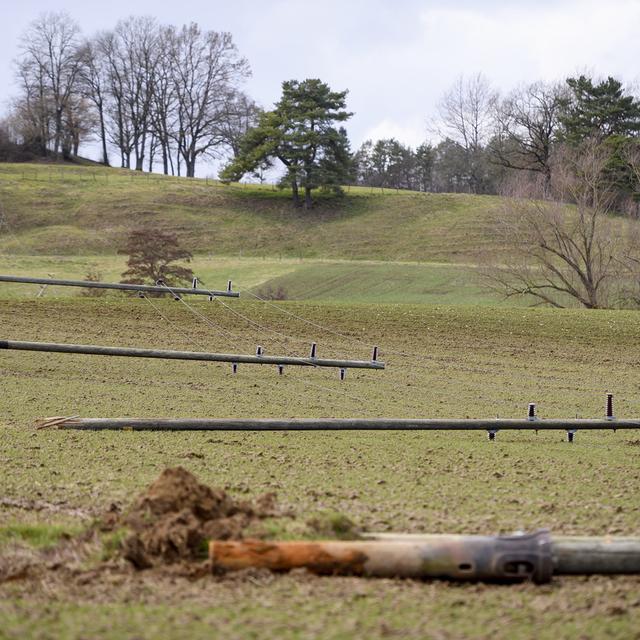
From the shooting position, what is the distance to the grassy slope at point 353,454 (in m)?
5.49

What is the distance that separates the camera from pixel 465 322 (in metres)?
28.5

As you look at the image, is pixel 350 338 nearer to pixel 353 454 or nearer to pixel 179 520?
pixel 353 454

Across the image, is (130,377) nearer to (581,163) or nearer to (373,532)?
(373,532)

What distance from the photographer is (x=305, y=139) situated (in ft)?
257

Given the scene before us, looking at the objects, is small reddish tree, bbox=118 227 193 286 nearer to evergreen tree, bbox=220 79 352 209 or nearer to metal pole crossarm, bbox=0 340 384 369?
metal pole crossarm, bbox=0 340 384 369

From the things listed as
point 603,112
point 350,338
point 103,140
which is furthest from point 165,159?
point 350,338

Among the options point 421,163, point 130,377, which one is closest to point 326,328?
point 130,377

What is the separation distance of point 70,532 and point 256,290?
36025mm

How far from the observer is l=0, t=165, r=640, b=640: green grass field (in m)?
5.52

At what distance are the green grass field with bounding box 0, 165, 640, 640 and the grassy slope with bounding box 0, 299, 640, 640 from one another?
30 mm

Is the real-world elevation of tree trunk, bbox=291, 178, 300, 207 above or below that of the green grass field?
above

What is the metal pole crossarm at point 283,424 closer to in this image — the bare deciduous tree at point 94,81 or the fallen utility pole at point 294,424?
the fallen utility pole at point 294,424

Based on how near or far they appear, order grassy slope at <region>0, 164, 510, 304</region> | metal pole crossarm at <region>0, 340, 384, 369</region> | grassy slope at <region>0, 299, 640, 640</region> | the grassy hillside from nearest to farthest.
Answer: grassy slope at <region>0, 299, 640, 640</region> < metal pole crossarm at <region>0, 340, 384, 369</region> < grassy slope at <region>0, 164, 510, 304</region> < the grassy hillside

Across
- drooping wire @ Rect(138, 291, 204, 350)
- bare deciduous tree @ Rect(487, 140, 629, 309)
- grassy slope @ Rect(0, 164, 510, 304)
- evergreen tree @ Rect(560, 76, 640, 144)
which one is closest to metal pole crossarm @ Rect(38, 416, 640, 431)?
drooping wire @ Rect(138, 291, 204, 350)
